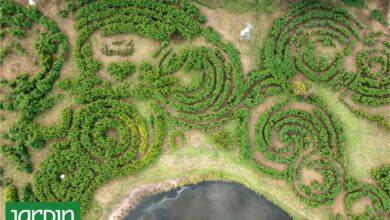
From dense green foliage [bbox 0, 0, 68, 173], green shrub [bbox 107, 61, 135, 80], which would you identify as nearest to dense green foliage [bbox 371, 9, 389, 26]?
green shrub [bbox 107, 61, 135, 80]

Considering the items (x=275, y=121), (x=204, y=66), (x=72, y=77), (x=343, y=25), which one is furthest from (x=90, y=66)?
(x=343, y=25)

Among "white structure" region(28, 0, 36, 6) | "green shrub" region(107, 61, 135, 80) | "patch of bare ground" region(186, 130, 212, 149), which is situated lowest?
"patch of bare ground" region(186, 130, 212, 149)

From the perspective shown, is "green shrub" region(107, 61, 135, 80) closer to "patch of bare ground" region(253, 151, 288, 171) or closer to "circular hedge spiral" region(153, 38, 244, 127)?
"circular hedge spiral" region(153, 38, 244, 127)

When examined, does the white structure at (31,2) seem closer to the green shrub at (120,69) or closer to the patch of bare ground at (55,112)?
the patch of bare ground at (55,112)

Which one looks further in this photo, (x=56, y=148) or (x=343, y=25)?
(x=343, y=25)

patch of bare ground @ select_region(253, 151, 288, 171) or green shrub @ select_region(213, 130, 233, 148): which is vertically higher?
green shrub @ select_region(213, 130, 233, 148)

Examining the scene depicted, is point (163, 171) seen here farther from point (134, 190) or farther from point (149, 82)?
point (149, 82)

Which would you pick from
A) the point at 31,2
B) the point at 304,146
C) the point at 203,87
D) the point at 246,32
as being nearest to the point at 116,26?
the point at 31,2
